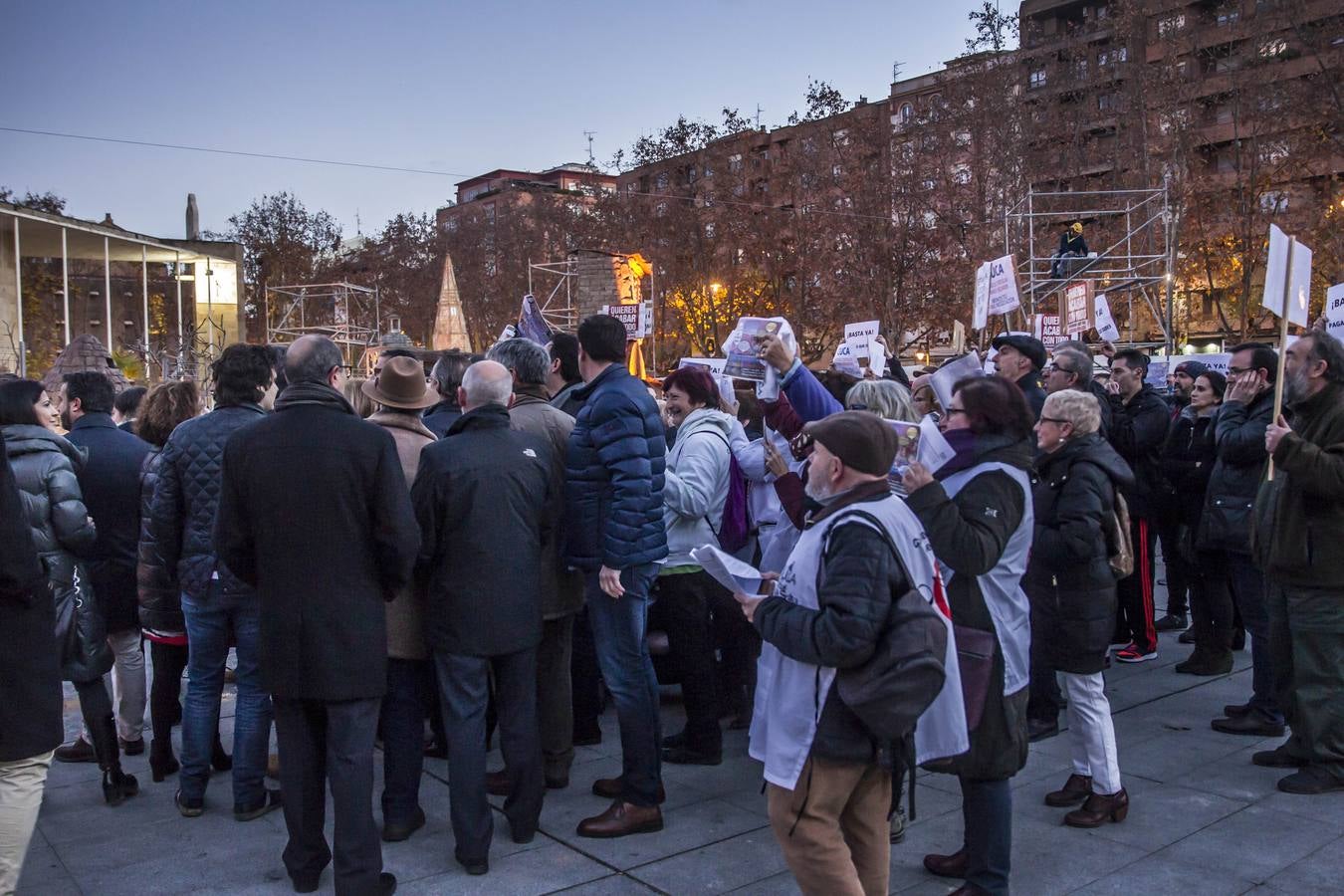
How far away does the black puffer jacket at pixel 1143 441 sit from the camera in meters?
7.36

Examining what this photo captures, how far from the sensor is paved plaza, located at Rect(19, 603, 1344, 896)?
154 inches

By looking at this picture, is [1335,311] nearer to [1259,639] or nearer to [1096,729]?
[1259,639]

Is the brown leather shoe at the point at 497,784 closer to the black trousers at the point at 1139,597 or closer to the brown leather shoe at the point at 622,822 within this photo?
the brown leather shoe at the point at 622,822

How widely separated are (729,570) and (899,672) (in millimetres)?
567

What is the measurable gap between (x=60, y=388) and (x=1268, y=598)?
20.1 ft

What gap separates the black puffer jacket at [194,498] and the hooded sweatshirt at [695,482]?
1.93m

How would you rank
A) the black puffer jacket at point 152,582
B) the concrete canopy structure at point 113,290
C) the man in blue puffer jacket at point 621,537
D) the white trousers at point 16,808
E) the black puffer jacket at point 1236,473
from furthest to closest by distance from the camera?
the concrete canopy structure at point 113,290, the black puffer jacket at point 1236,473, the black puffer jacket at point 152,582, the man in blue puffer jacket at point 621,537, the white trousers at point 16,808

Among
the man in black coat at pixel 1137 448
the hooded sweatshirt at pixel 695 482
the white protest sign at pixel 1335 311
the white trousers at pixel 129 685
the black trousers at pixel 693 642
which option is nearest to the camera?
the hooded sweatshirt at pixel 695 482

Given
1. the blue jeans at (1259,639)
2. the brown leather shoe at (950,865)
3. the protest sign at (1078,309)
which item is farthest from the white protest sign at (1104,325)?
the brown leather shoe at (950,865)

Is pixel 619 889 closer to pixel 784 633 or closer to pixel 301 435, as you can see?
pixel 784 633

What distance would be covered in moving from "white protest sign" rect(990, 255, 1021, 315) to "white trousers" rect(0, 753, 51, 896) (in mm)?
10297

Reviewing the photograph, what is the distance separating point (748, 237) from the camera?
109ft

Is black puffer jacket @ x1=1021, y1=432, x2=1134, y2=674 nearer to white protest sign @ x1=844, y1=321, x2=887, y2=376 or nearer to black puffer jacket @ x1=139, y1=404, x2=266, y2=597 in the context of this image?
black puffer jacket @ x1=139, y1=404, x2=266, y2=597

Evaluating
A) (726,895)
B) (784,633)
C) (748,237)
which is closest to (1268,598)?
(726,895)
